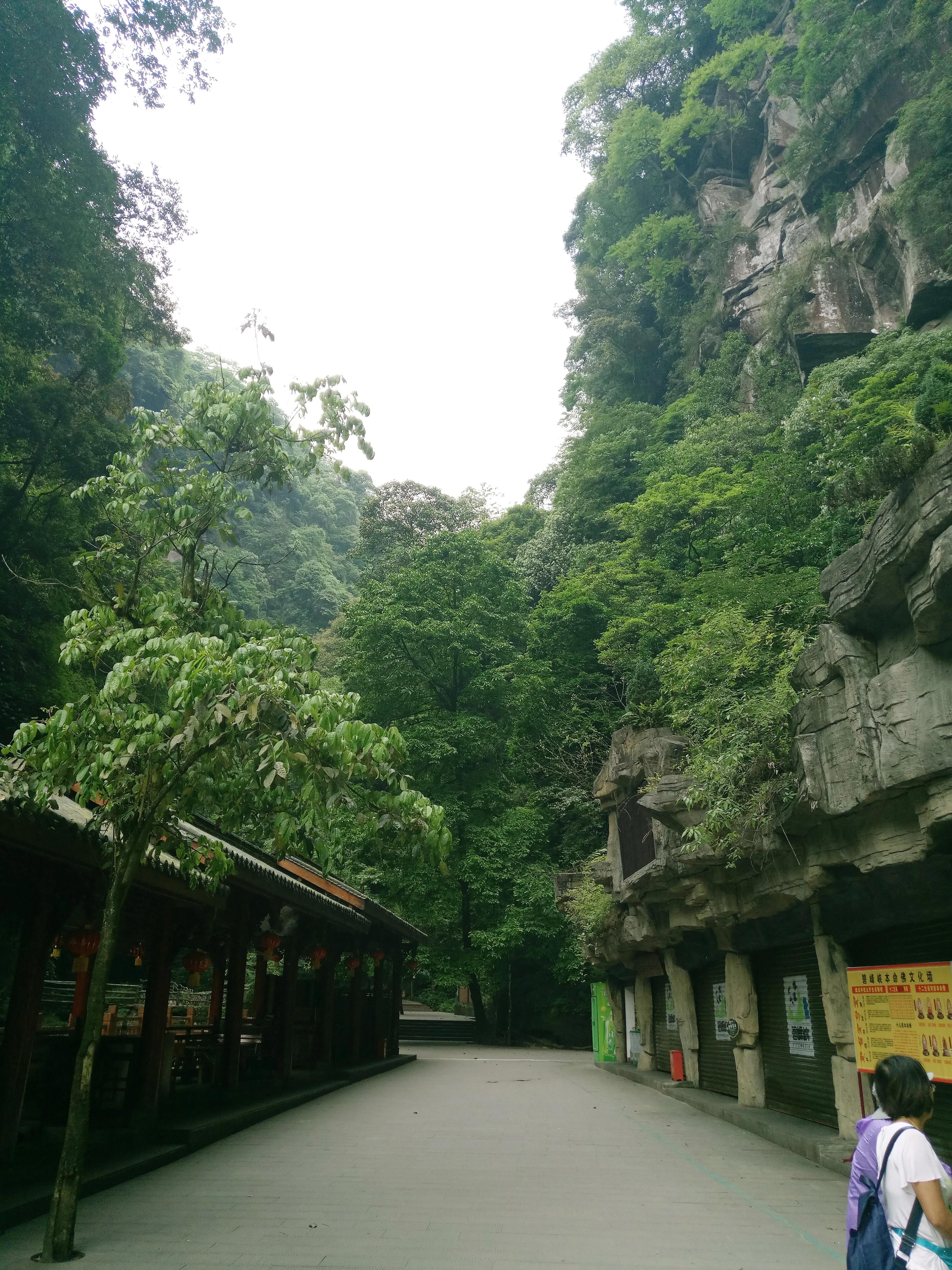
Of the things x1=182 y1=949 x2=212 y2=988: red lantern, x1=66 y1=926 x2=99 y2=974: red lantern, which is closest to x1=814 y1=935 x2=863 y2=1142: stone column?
x1=66 y1=926 x2=99 y2=974: red lantern

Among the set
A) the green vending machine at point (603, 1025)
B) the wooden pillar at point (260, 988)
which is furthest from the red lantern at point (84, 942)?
the green vending machine at point (603, 1025)

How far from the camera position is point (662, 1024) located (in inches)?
621

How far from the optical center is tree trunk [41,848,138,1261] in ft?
14.9

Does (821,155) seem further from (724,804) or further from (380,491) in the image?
(724,804)

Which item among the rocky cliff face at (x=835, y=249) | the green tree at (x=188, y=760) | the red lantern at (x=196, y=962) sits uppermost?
the rocky cliff face at (x=835, y=249)

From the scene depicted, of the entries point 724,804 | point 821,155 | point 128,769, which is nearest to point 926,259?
point 821,155

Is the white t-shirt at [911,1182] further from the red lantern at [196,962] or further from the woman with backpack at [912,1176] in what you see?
the red lantern at [196,962]

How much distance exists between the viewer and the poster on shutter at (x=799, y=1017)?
29.5ft

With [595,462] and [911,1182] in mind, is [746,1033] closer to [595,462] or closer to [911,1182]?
[911,1182]

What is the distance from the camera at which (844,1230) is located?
5586 millimetres

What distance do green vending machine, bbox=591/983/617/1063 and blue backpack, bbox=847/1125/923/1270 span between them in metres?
17.0

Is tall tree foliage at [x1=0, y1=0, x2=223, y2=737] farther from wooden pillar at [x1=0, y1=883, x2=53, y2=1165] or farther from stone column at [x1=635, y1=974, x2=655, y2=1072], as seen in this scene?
stone column at [x1=635, y1=974, x2=655, y2=1072]

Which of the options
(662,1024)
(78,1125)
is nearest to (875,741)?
(78,1125)

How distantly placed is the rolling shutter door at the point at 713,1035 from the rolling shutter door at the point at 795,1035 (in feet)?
3.26
